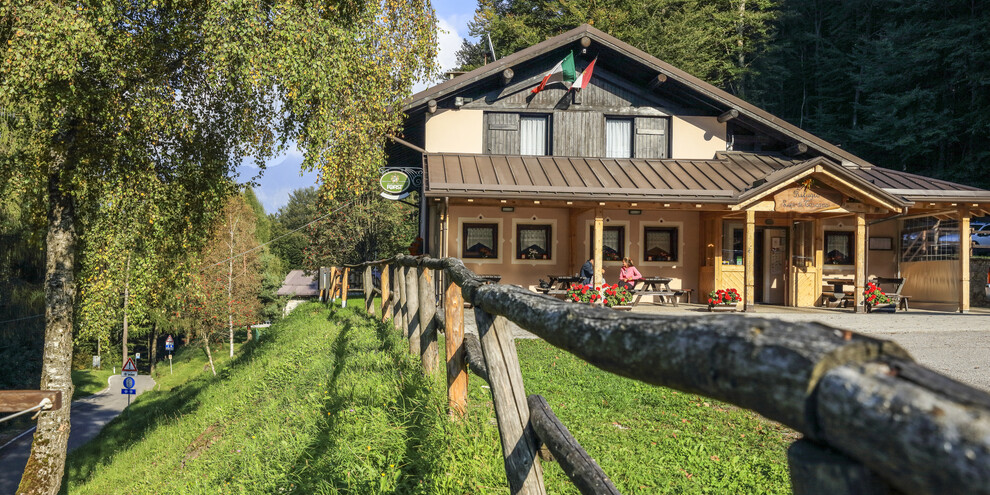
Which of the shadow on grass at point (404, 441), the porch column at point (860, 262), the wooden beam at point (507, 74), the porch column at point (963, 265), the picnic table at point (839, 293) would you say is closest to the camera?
the shadow on grass at point (404, 441)

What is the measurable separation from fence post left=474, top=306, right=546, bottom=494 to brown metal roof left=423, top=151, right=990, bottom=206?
491 inches

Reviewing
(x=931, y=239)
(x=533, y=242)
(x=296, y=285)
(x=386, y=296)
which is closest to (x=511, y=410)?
(x=386, y=296)

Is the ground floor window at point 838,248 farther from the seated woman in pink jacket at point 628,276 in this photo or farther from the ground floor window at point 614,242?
the seated woman in pink jacket at point 628,276

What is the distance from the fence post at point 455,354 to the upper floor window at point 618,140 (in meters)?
15.1

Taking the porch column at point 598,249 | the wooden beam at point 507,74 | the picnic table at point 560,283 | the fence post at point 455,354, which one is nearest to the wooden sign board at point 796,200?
the porch column at point 598,249

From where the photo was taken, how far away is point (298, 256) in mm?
66750

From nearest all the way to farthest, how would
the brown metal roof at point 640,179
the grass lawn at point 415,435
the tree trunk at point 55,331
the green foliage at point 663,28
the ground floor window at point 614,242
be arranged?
the grass lawn at point 415,435 < the tree trunk at point 55,331 < the brown metal roof at point 640,179 < the ground floor window at point 614,242 < the green foliage at point 663,28

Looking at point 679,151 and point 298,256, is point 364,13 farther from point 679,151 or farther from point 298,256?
point 298,256

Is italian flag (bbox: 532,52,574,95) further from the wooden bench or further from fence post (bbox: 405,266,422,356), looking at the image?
fence post (bbox: 405,266,422,356)

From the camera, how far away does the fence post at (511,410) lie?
2648mm

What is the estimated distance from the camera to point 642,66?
713 inches

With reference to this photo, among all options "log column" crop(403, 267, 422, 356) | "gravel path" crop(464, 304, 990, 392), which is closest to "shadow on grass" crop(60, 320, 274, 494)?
"gravel path" crop(464, 304, 990, 392)

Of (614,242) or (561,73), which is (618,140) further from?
(614,242)

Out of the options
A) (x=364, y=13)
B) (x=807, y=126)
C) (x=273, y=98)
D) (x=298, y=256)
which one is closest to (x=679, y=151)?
(x=364, y=13)
